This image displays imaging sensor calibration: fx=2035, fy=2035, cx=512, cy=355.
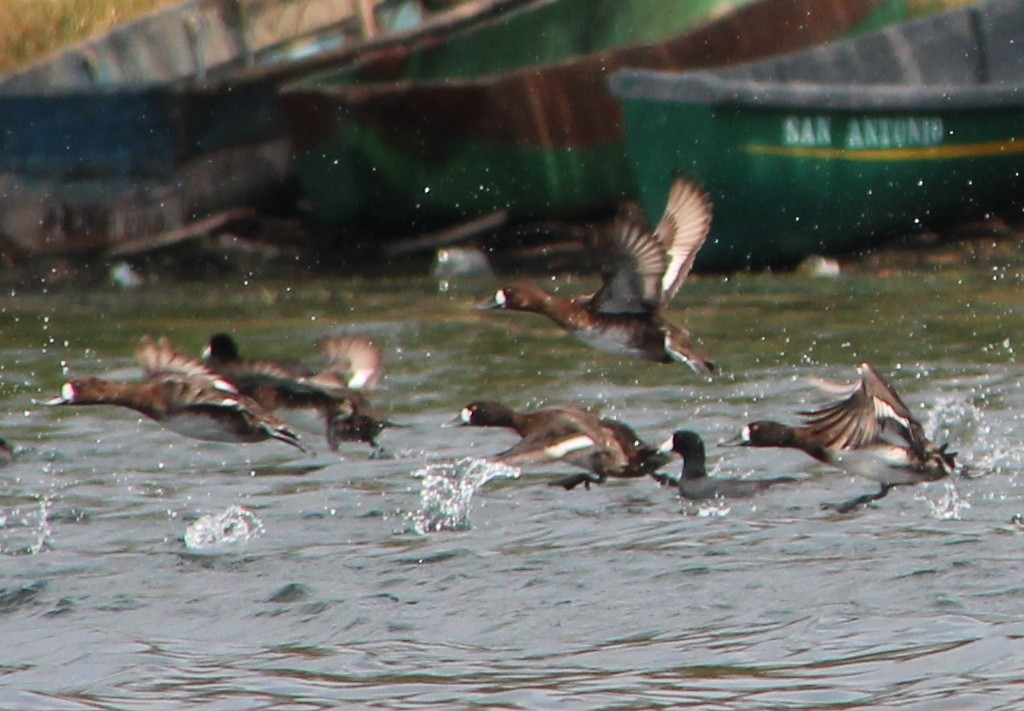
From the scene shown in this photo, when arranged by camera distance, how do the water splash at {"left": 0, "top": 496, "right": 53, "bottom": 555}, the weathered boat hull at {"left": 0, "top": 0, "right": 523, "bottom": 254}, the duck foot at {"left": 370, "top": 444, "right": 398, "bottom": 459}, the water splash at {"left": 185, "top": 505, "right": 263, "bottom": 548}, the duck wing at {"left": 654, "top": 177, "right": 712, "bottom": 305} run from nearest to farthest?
the water splash at {"left": 0, "top": 496, "right": 53, "bottom": 555}, the water splash at {"left": 185, "top": 505, "right": 263, "bottom": 548}, the duck wing at {"left": 654, "top": 177, "right": 712, "bottom": 305}, the duck foot at {"left": 370, "top": 444, "right": 398, "bottom": 459}, the weathered boat hull at {"left": 0, "top": 0, "right": 523, "bottom": 254}

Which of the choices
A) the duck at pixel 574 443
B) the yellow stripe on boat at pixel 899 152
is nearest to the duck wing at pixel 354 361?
the duck at pixel 574 443

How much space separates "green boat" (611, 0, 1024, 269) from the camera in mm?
14477

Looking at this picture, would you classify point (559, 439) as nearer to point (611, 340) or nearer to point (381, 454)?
point (611, 340)

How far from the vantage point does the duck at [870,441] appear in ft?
24.8

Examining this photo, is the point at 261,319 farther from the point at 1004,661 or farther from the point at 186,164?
the point at 1004,661

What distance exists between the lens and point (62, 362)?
11.7 meters

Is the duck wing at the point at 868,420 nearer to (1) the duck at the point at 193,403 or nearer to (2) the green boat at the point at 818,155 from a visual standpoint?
(1) the duck at the point at 193,403

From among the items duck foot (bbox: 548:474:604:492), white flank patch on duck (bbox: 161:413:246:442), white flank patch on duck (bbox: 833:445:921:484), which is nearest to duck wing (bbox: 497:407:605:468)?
duck foot (bbox: 548:474:604:492)

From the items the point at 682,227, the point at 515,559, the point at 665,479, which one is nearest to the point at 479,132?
the point at 682,227

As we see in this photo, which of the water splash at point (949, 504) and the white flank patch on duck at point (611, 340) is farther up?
the white flank patch on duck at point (611, 340)

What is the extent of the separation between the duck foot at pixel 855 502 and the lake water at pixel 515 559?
5 cm

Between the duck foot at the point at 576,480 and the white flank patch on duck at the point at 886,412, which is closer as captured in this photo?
the white flank patch on duck at the point at 886,412

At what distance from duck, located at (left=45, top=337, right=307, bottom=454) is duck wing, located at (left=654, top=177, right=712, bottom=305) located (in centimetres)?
172

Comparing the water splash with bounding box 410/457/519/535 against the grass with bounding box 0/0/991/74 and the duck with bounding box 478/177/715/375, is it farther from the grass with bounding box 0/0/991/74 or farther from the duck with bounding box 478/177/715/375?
the grass with bounding box 0/0/991/74
